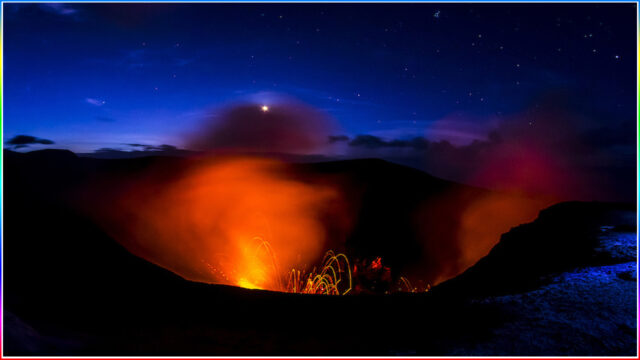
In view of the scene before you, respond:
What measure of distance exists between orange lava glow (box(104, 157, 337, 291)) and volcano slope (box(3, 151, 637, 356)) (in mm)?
3443

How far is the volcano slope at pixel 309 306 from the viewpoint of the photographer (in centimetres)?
471

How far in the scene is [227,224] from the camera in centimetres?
1554

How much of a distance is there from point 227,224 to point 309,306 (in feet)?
32.7

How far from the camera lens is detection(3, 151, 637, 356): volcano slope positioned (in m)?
4.71

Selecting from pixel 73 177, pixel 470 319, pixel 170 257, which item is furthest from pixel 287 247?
pixel 470 319

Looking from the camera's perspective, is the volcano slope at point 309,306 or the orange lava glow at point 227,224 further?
the orange lava glow at point 227,224

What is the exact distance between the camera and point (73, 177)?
624 inches

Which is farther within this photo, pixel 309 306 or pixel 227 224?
pixel 227 224

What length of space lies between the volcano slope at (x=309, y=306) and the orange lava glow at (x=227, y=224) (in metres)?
3.44

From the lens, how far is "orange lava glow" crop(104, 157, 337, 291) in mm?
12898

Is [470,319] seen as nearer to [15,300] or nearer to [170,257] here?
[15,300]

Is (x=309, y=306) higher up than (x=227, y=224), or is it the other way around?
(x=227, y=224)

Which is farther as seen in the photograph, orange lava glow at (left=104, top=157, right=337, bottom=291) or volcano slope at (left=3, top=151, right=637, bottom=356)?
orange lava glow at (left=104, top=157, right=337, bottom=291)

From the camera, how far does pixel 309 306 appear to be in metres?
6.07
